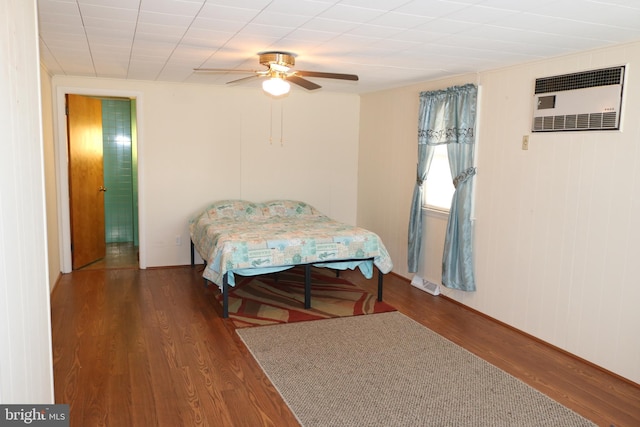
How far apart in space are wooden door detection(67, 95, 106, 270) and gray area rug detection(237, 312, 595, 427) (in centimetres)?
300

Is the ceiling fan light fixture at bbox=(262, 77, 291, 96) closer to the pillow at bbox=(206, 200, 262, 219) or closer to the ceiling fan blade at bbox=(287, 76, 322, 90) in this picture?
the ceiling fan blade at bbox=(287, 76, 322, 90)

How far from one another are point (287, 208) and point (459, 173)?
2.31 meters

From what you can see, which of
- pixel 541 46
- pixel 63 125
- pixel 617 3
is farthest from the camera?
pixel 63 125

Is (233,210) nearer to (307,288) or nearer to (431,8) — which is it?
(307,288)

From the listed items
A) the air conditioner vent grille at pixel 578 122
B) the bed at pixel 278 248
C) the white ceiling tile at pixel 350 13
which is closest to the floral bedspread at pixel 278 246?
the bed at pixel 278 248

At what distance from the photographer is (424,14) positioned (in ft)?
9.05

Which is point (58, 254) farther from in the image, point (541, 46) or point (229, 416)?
point (541, 46)

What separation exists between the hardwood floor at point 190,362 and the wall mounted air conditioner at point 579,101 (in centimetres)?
172

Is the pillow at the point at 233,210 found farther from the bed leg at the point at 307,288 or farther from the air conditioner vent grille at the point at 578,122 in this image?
the air conditioner vent grille at the point at 578,122

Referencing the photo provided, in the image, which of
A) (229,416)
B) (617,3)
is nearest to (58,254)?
(229,416)

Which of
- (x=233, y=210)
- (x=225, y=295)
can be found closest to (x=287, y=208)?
(x=233, y=210)

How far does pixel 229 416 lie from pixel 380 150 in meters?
4.21

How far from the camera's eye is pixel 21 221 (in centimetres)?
148

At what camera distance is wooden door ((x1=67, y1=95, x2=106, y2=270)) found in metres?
5.80
